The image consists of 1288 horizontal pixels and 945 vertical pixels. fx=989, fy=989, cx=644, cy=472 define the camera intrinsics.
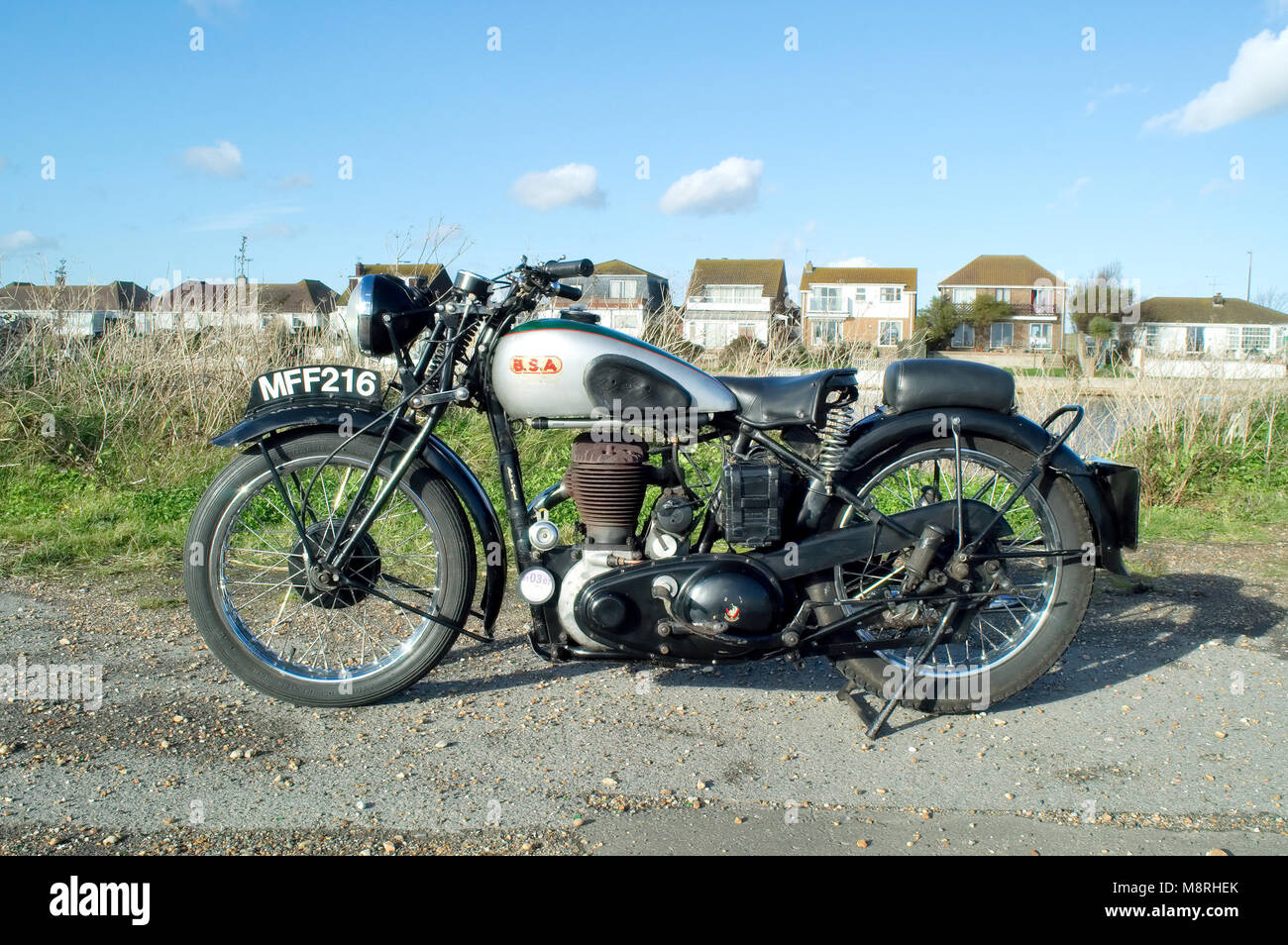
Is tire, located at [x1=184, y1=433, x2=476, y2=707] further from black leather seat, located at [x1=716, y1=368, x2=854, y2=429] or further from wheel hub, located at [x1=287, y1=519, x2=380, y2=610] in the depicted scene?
black leather seat, located at [x1=716, y1=368, x2=854, y2=429]

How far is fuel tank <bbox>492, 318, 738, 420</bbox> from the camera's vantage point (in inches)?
137

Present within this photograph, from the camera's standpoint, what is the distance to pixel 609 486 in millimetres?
3582

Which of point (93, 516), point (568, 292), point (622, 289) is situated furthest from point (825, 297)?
point (568, 292)

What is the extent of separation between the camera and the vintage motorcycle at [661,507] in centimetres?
353

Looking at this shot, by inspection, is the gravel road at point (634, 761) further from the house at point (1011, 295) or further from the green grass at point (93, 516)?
the house at point (1011, 295)

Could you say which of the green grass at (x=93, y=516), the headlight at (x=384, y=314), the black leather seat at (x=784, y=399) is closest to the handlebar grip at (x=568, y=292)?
the headlight at (x=384, y=314)

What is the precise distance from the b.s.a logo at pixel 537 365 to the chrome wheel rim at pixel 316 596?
0.64 meters

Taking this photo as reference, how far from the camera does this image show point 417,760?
10.8ft

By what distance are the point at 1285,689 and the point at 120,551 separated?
6086mm

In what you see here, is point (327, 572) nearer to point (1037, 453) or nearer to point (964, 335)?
point (1037, 453)

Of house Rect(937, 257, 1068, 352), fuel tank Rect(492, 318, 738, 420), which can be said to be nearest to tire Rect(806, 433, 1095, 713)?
fuel tank Rect(492, 318, 738, 420)

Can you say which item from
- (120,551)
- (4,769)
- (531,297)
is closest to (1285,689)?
(531,297)

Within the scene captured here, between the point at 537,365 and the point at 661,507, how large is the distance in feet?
2.24

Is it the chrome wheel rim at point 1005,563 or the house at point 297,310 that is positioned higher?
the house at point 297,310
